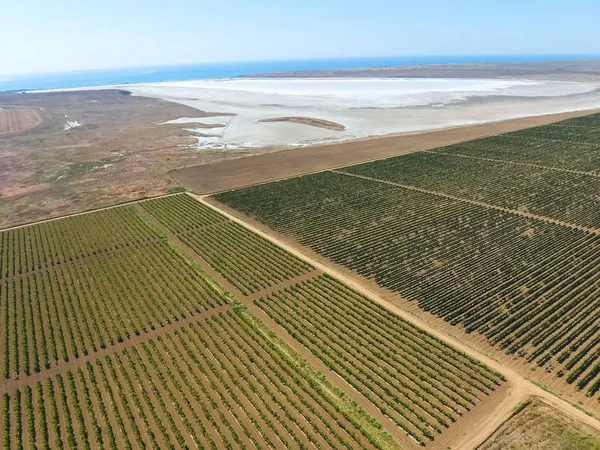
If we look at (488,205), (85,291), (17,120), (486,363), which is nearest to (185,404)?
(85,291)

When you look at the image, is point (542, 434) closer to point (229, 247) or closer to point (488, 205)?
point (229, 247)

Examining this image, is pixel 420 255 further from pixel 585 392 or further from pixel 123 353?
pixel 123 353

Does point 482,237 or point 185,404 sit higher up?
point 482,237

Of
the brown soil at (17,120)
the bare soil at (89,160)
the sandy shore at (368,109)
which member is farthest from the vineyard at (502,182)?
the brown soil at (17,120)

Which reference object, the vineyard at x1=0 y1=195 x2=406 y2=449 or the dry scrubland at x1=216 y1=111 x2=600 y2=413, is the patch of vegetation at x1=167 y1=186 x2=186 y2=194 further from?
the vineyard at x1=0 y1=195 x2=406 y2=449

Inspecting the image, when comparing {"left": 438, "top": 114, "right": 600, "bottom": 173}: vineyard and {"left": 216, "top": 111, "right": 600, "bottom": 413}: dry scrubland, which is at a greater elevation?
{"left": 438, "top": 114, "right": 600, "bottom": 173}: vineyard

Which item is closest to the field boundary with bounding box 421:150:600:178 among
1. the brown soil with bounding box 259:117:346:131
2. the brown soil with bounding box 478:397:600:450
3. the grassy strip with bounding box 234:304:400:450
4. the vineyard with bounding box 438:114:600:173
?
the vineyard with bounding box 438:114:600:173
